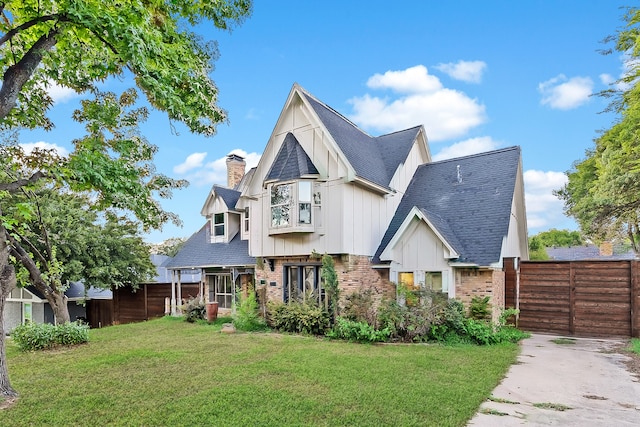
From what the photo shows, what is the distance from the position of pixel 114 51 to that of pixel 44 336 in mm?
7862

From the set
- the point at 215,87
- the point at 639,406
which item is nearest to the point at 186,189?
the point at 215,87

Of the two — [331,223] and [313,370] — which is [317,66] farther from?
[313,370]

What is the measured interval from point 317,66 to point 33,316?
20.5m

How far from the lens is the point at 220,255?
55.2 feet

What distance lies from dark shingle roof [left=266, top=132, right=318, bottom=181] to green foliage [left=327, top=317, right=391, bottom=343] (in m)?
4.86

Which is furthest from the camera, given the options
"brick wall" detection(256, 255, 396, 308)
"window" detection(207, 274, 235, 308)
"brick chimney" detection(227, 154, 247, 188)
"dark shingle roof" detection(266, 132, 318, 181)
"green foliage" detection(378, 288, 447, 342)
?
"brick chimney" detection(227, 154, 247, 188)

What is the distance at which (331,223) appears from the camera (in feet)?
40.2

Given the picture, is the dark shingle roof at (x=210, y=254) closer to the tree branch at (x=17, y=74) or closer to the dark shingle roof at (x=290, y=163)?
the dark shingle roof at (x=290, y=163)

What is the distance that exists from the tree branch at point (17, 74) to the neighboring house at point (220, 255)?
1038 cm

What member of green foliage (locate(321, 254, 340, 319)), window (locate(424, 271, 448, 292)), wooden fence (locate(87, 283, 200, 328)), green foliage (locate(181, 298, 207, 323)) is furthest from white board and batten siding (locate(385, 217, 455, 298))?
wooden fence (locate(87, 283, 200, 328))

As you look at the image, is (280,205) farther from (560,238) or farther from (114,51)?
(560,238)

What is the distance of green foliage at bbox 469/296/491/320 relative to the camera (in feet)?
34.7

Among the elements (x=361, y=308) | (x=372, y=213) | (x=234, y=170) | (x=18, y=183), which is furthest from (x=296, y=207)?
(x=234, y=170)

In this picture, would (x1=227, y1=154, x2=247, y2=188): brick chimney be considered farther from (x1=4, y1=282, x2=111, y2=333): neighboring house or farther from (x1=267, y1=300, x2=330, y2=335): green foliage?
(x1=267, y1=300, x2=330, y2=335): green foliage
